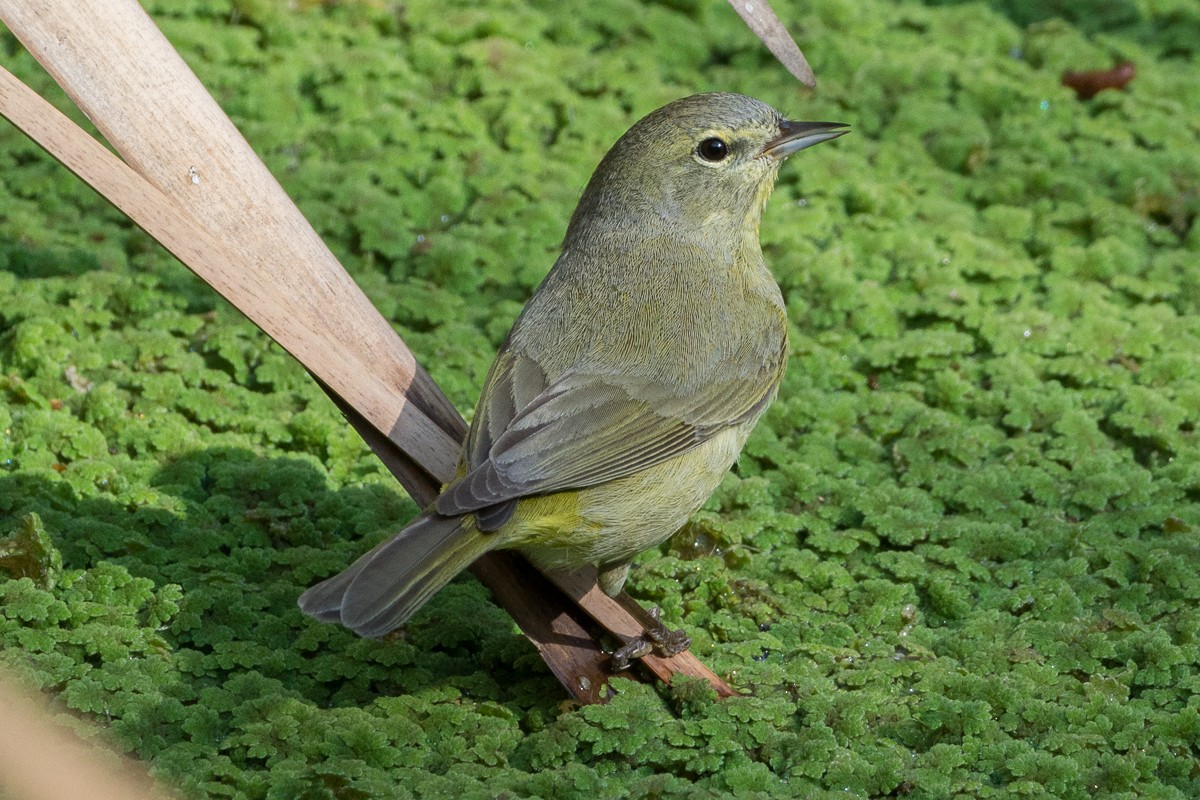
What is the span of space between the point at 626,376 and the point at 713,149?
0.83 metres

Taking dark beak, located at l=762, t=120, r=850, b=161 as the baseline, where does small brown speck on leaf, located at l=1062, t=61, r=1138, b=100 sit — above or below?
above

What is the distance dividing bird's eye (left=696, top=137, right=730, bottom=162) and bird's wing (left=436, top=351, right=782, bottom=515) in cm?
71

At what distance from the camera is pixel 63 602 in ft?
12.0

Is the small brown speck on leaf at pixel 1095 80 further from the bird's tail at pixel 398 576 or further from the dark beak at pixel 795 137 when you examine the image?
the bird's tail at pixel 398 576

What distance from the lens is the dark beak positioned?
4.09 metres

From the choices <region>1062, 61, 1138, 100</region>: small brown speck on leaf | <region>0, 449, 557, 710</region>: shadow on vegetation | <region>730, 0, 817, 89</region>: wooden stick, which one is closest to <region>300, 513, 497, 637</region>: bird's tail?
<region>0, 449, 557, 710</region>: shadow on vegetation

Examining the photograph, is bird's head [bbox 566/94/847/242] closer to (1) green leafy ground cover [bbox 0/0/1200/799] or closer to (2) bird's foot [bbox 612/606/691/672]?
(1) green leafy ground cover [bbox 0/0/1200/799]

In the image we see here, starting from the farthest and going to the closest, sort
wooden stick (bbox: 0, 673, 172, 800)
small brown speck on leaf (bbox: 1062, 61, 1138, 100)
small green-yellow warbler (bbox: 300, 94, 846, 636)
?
1. small brown speck on leaf (bbox: 1062, 61, 1138, 100)
2. small green-yellow warbler (bbox: 300, 94, 846, 636)
3. wooden stick (bbox: 0, 673, 172, 800)

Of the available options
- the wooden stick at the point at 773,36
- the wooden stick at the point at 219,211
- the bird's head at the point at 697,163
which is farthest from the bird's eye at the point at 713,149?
the wooden stick at the point at 219,211

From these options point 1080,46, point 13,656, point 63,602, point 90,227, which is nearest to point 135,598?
point 63,602

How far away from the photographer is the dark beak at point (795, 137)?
409cm

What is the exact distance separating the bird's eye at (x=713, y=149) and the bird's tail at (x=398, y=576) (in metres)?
1.47

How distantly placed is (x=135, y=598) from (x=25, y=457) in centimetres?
82

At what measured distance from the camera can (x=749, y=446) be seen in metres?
4.76
